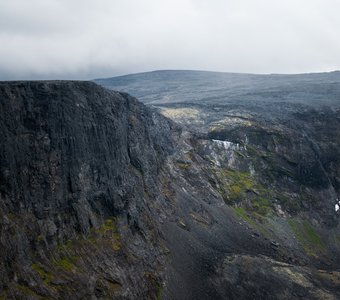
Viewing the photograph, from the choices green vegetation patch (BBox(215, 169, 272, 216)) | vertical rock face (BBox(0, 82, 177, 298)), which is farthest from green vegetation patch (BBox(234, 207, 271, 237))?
vertical rock face (BBox(0, 82, 177, 298))

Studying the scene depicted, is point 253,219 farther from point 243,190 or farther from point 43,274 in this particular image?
point 43,274

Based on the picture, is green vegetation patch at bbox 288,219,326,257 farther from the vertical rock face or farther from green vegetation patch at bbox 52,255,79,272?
green vegetation patch at bbox 52,255,79,272

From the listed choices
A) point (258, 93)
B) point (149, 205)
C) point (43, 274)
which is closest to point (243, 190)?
point (149, 205)

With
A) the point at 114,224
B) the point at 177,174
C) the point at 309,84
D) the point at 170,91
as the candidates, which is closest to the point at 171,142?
the point at 177,174

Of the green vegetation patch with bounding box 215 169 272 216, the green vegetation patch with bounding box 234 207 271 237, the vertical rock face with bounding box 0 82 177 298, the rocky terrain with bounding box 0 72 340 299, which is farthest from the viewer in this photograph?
the green vegetation patch with bounding box 215 169 272 216

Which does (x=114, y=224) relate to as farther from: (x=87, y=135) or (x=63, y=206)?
(x=87, y=135)

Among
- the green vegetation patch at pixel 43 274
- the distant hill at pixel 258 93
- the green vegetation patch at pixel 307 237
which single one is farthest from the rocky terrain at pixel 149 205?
the distant hill at pixel 258 93

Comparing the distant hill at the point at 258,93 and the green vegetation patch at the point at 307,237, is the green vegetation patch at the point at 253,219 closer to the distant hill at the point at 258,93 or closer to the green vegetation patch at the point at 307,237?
the green vegetation patch at the point at 307,237
